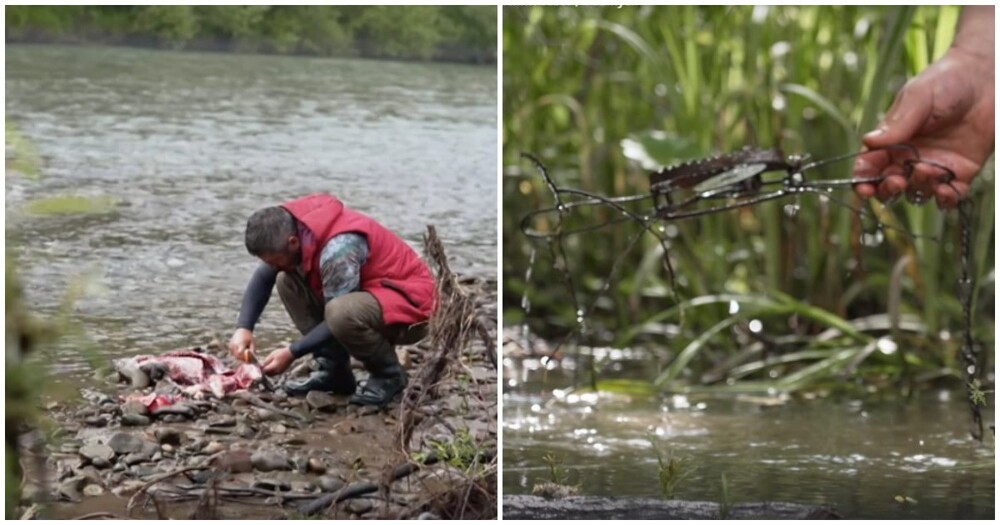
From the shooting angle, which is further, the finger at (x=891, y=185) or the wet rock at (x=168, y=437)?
the finger at (x=891, y=185)

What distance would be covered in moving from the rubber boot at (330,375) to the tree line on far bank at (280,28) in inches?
16.7

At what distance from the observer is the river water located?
7.34 ft

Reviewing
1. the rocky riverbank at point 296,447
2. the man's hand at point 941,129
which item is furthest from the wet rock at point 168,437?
the man's hand at point 941,129

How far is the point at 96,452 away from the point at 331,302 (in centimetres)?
37

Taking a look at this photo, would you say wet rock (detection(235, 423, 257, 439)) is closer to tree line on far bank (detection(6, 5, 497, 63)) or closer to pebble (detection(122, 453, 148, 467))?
pebble (detection(122, 453, 148, 467))

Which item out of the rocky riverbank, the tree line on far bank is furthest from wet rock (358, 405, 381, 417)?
the tree line on far bank

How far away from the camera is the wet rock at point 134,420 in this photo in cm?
220

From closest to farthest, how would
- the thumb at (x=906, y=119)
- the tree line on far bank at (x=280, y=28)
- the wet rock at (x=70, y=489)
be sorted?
the wet rock at (x=70, y=489) → the tree line on far bank at (x=280, y=28) → the thumb at (x=906, y=119)

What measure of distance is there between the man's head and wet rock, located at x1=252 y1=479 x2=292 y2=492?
0.29 metres

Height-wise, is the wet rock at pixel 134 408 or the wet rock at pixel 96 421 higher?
the wet rock at pixel 134 408

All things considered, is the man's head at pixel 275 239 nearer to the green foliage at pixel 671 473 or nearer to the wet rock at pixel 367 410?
the wet rock at pixel 367 410

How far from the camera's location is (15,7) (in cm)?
225

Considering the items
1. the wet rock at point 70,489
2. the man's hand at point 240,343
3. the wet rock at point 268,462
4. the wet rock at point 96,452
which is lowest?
the wet rock at point 70,489

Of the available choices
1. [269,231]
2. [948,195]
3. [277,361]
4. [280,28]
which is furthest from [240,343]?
[948,195]
